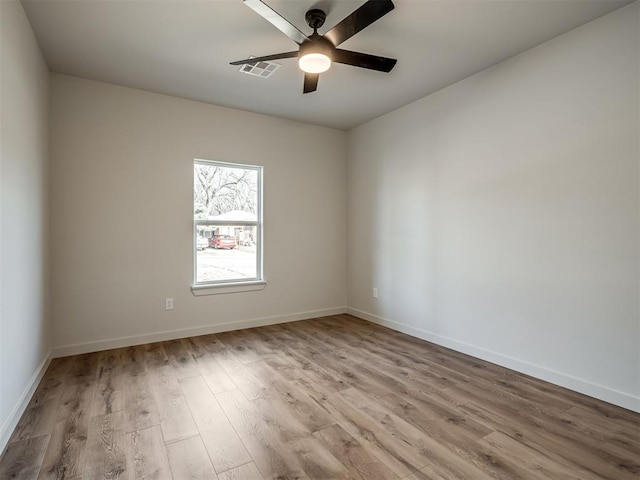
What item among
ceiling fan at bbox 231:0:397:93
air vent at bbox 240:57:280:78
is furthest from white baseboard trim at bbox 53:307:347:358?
ceiling fan at bbox 231:0:397:93

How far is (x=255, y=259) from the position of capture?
4414mm

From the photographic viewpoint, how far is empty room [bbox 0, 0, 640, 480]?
1968 mm

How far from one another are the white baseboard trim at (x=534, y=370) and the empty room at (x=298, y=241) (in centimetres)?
2

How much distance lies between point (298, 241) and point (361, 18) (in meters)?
2.99

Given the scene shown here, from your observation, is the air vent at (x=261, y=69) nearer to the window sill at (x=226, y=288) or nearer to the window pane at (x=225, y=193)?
the window pane at (x=225, y=193)

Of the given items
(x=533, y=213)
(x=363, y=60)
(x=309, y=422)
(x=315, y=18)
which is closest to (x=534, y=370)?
(x=533, y=213)

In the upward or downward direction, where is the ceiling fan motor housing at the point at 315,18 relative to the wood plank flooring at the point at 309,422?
upward

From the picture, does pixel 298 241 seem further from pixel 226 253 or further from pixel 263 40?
pixel 263 40

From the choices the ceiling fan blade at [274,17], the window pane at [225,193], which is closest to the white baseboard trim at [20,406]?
the window pane at [225,193]

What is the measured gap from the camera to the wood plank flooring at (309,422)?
172cm

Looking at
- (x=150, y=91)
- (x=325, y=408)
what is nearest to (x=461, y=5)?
(x=325, y=408)

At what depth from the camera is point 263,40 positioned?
2.67 metres

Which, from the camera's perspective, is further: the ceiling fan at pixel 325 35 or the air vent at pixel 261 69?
the air vent at pixel 261 69

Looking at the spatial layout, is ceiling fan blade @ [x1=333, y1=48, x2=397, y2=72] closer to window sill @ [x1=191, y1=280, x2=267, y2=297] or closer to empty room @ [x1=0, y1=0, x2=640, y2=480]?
empty room @ [x1=0, y1=0, x2=640, y2=480]
